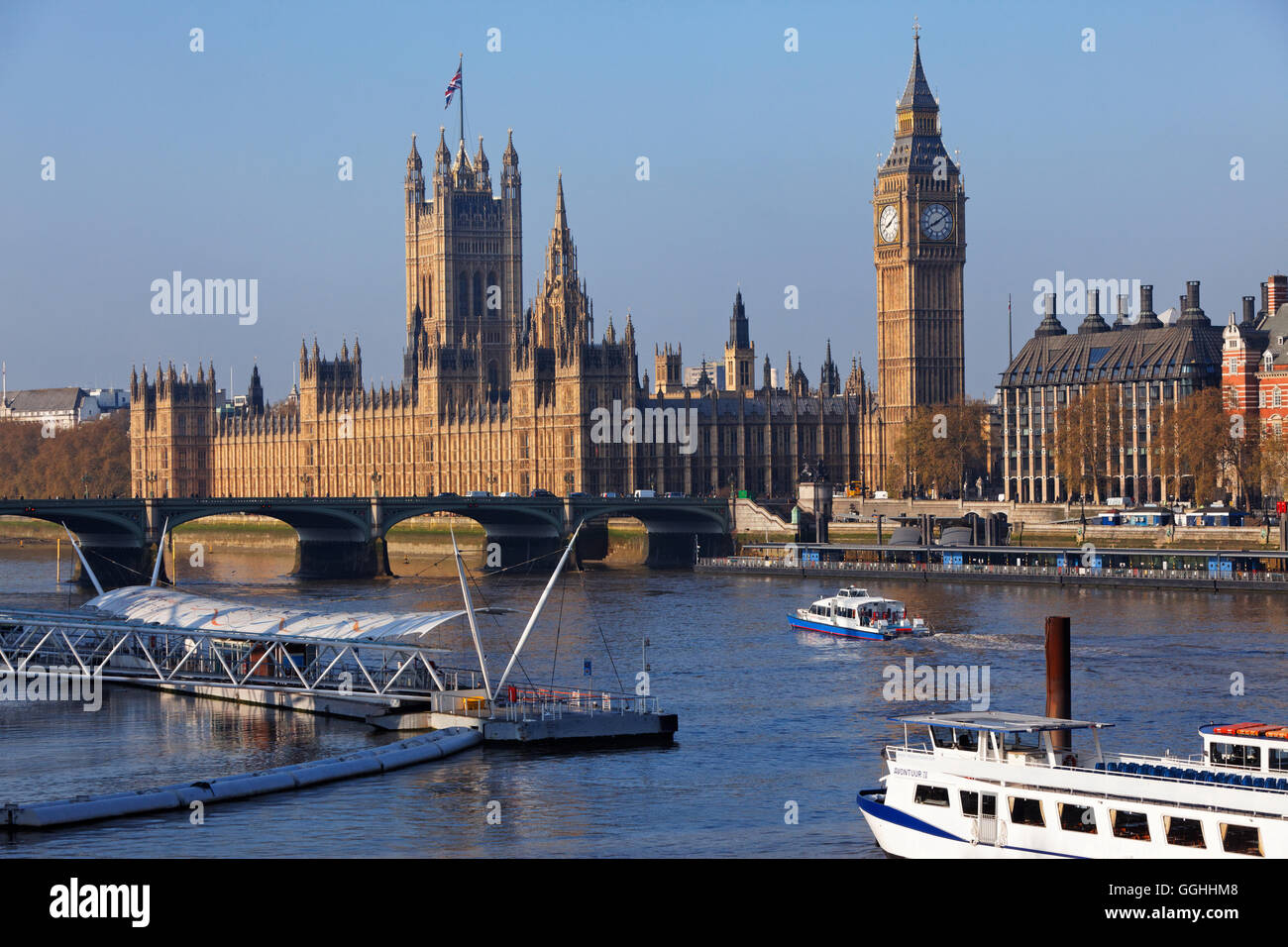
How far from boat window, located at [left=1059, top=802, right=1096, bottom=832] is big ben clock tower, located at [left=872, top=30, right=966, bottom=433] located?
10354 centimetres

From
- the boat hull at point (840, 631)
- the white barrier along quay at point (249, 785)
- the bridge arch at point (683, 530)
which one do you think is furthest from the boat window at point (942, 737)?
the bridge arch at point (683, 530)

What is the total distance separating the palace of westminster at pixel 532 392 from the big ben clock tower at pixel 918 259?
0.14 metres

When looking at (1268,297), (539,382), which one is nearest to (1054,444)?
(1268,297)

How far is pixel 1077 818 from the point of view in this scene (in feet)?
99.6

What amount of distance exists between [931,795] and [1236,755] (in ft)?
15.5

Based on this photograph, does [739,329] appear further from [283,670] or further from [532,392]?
[283,670]

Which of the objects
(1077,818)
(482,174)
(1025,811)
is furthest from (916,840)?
(482,174)

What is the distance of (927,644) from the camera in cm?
6250

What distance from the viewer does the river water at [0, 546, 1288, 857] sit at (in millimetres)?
33594

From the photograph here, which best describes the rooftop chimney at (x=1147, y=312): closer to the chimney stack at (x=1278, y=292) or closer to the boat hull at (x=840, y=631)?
the chimney stack at (x=1278, y=292)

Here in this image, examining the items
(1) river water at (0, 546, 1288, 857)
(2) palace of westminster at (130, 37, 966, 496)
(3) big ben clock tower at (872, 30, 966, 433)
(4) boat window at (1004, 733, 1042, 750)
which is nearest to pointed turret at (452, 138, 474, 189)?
(2) palace of westminster at (130, 37, 966, 496)

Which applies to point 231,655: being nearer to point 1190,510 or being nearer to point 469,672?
point 469,672

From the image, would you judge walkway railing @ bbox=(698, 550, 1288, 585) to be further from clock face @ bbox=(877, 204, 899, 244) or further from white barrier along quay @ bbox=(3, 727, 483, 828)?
white barrier along quay @ bbox=(3, 727, 483, 828)

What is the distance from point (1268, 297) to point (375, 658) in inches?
2760
